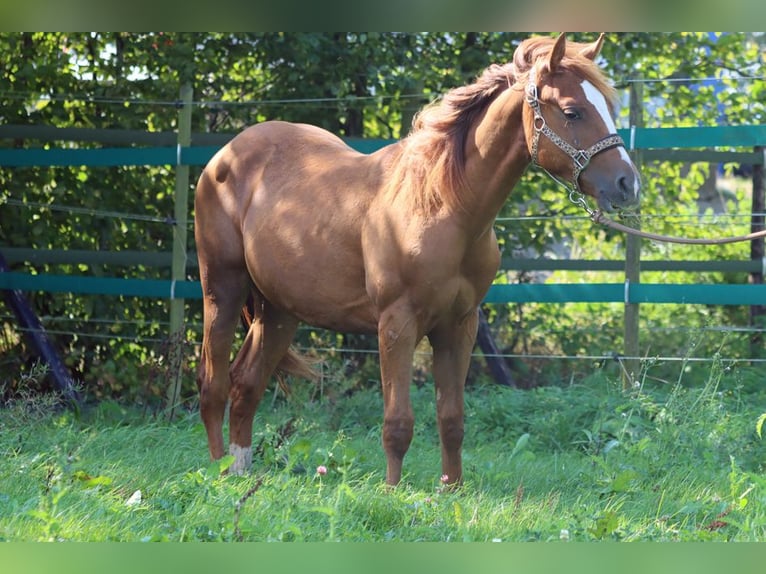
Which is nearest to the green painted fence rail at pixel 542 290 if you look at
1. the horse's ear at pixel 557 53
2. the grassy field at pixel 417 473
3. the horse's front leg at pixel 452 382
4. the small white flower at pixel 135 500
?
the grassy field at pixel 417 473

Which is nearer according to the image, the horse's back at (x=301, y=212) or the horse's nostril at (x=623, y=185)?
the horse's nostril at (x=623, y=185)

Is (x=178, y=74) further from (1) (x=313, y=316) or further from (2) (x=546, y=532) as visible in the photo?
(2) (x=546, y=532)

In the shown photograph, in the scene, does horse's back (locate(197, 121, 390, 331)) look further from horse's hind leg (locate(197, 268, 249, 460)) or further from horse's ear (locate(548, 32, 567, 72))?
horse's ear (locate(548, 32, 567, 72))

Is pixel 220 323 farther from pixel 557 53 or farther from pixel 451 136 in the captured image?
pixel 557 53

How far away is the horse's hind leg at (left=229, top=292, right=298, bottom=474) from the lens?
5535mm

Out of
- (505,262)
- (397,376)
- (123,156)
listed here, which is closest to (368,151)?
(505,262)

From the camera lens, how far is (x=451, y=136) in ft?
15.2

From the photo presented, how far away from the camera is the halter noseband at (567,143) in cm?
A: 411

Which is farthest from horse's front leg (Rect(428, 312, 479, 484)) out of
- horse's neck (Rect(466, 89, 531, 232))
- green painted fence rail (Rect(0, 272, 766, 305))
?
green painted fence rail (Rect(0, 272, 766, 305))

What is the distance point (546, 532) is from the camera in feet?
12.2

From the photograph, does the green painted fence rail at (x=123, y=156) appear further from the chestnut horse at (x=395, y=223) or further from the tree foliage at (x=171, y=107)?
the chestnut horse at (x=395, y=223)

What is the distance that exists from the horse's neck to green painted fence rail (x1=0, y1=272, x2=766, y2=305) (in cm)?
252

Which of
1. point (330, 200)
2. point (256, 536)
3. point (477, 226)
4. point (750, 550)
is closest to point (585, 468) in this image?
point (477, 226)

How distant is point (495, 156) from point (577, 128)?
17.6 inches
